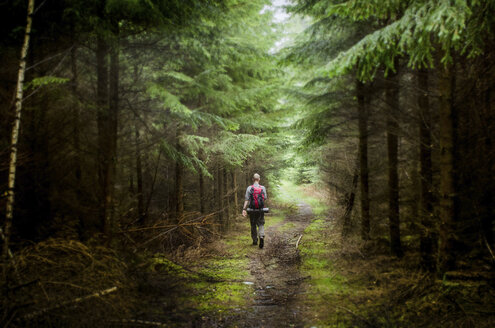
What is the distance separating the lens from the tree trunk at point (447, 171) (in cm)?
450

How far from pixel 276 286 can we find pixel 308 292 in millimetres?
790

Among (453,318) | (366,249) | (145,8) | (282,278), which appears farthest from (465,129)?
(145,8)

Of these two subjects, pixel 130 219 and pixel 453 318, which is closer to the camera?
pixel 453 318

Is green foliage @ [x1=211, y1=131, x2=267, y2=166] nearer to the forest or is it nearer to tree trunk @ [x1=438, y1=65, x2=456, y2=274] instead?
the forest

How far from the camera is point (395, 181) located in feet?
21.9

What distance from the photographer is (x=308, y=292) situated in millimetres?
5531

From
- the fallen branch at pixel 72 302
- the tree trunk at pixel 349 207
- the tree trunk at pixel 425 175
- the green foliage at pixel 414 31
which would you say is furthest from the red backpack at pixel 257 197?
the green foliage at pixel 414 31

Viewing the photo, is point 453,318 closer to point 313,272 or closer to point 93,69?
point 313,272

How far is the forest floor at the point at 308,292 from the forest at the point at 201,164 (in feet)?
0.14

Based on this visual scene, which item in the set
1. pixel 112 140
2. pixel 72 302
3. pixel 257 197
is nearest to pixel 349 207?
pixel 257 197

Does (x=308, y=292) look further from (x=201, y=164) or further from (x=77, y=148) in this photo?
(x=77, y=148)

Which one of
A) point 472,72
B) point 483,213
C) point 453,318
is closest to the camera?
point 453,318

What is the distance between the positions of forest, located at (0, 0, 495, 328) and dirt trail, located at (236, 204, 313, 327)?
5 centimetres

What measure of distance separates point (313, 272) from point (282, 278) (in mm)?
955
